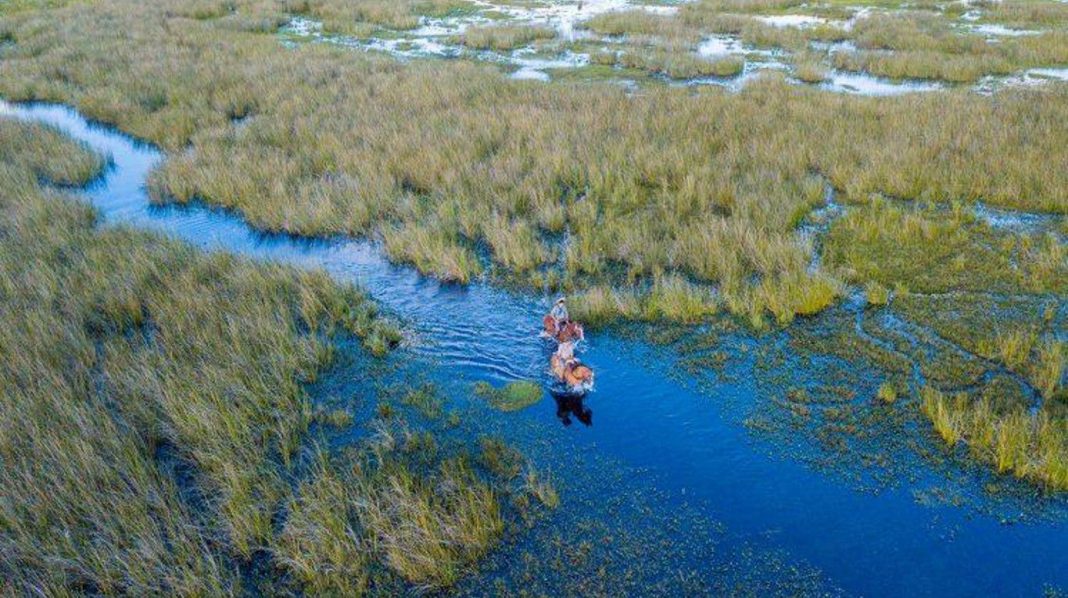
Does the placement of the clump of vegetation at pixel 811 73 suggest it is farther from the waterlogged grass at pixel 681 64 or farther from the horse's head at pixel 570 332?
the horse's head at pixel 570 332

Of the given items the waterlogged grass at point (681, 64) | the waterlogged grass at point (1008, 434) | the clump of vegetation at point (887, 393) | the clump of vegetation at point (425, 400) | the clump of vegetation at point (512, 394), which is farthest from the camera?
the waterlogged grass at point (681, 64)

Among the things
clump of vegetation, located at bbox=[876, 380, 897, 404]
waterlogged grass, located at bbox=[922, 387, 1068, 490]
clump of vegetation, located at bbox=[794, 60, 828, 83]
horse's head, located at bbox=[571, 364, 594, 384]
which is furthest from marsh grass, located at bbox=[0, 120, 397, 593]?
clump of vegetation, located at bbox=[794, 60, 828, 83]

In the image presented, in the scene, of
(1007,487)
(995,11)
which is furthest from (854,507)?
(995,11)

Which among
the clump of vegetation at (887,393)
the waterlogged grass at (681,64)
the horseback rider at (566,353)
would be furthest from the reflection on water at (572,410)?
the waterlogged grass at (681,64)

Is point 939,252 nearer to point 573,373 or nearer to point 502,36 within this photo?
point 573,373

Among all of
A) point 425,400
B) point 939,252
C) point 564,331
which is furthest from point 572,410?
point 939,252

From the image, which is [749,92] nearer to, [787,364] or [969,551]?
[787,364]

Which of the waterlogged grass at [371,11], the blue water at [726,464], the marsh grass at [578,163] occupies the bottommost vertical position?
the blue water at [726,464]
